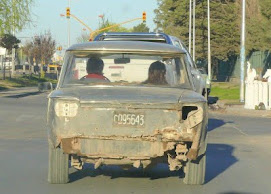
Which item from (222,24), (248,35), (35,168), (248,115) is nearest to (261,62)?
(248,35)

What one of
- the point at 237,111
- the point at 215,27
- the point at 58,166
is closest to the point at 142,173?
the point at 58,166

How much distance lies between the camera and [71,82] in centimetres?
848

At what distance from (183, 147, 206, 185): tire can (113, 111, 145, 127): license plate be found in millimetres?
1033

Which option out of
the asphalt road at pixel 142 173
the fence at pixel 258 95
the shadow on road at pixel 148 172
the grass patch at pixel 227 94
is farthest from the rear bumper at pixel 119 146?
the grass patch at pixel 227 94

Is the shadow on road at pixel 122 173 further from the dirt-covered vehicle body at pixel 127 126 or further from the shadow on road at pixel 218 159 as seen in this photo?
the dirt-covered vehicle body at pixel 127 126

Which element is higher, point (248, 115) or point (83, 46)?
point (83, 46)

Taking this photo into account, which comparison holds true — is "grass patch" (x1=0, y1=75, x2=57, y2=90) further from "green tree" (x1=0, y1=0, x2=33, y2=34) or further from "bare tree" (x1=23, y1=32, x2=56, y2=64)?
"bare tree" (x1=23, y1=32, x2=56, y2=64)

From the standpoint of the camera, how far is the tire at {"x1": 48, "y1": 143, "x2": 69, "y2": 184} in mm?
7918

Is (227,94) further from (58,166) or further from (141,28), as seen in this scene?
(141,28)

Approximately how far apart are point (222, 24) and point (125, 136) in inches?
2257

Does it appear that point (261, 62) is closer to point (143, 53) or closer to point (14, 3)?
point (14, 3)

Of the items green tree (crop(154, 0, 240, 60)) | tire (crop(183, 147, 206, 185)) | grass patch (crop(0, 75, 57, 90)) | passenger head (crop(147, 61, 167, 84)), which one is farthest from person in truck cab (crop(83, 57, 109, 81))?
green tree (crop(154, 0, 240, 60))

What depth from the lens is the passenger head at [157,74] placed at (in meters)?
8.59

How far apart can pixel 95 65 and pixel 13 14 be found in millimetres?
29904
